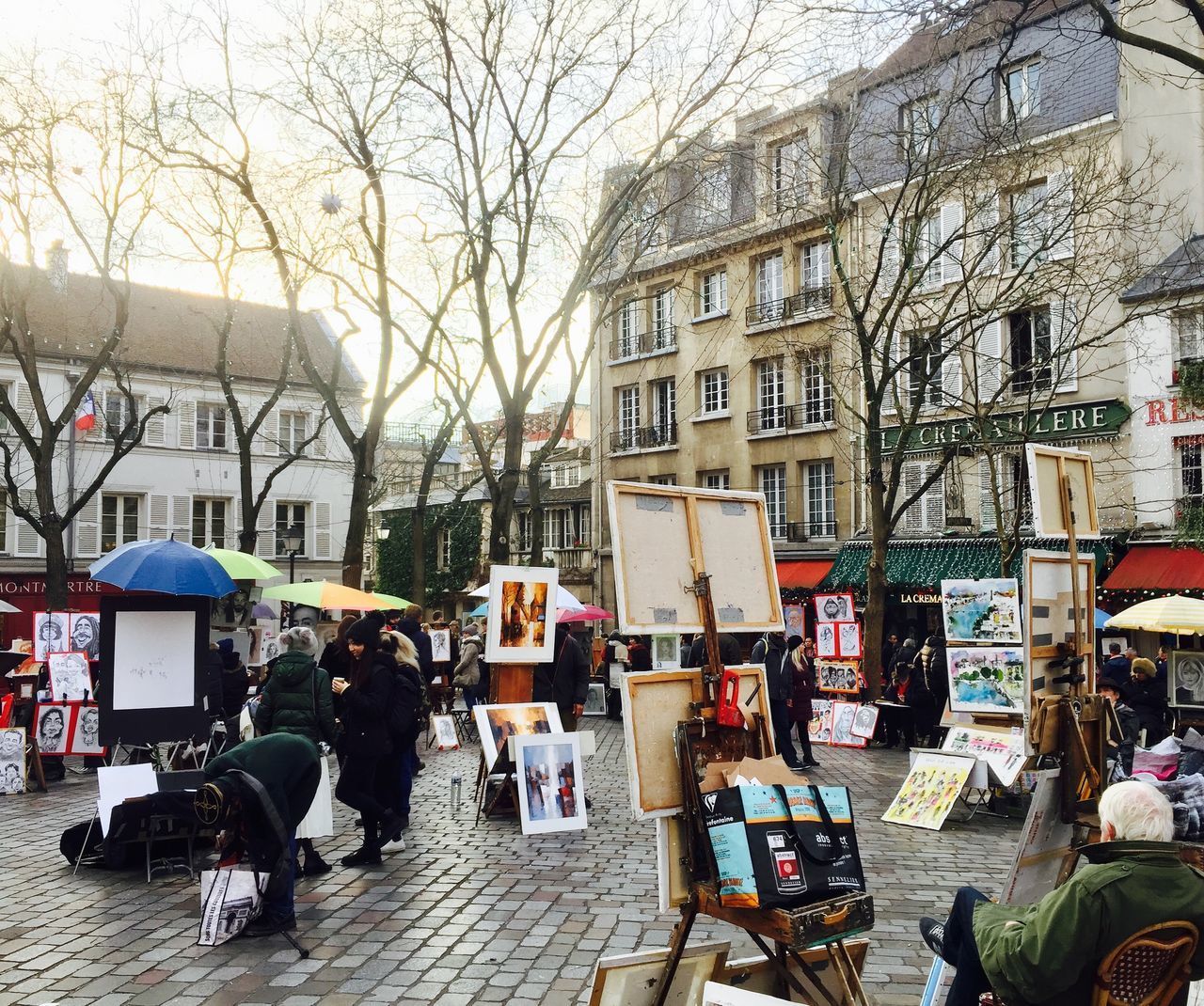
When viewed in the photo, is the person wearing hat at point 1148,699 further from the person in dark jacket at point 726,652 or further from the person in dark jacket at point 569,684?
the person in dark jacket at point 569,684

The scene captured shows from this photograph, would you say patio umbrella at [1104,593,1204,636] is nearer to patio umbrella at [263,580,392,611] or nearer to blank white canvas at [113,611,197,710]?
patio umbrella at [263,580,392,611]

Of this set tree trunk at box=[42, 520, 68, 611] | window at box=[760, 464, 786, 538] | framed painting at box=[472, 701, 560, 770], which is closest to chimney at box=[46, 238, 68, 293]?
tree trunk at box=[42, 520, 68, 611]

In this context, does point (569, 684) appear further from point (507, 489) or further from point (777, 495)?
point (777, 495)

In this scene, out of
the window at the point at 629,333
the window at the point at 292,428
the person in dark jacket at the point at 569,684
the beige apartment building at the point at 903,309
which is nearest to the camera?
the person in dark jacket at the point at 569,684

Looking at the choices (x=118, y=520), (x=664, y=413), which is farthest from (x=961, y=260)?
(x=118, y=520)

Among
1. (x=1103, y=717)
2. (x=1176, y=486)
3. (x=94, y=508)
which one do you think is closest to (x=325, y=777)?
(x=1103, y=717)

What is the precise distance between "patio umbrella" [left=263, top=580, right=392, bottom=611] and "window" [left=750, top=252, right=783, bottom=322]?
16146 mm

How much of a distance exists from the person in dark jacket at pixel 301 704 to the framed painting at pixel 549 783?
189 centimetres

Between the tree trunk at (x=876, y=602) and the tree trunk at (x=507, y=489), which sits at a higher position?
the tree trunk at (x=507, y=489)

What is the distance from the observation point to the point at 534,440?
4759 centimetres

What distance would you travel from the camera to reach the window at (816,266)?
27.6 m

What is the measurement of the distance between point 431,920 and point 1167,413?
19139 millimetres

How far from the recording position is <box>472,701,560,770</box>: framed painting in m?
10.0

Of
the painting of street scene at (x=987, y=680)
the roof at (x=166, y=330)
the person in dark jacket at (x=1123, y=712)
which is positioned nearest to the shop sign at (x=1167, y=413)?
the person in dark jacket at (x=1123, y=712)
